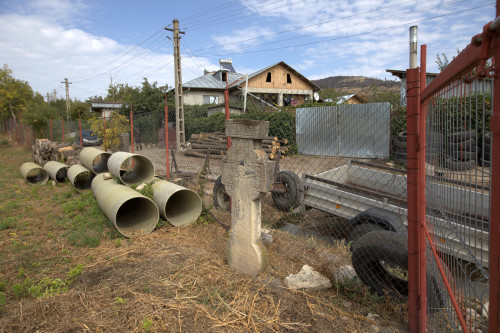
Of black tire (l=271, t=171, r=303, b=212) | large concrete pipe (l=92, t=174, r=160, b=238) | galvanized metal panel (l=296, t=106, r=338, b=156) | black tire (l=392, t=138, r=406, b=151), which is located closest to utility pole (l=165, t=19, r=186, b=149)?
galvanized metal panel (l=296, t=106, r=338, b=156)

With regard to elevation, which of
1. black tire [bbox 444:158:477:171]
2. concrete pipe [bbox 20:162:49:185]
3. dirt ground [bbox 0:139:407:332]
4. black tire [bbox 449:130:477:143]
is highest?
black tire [bbox 449:130:477:143]

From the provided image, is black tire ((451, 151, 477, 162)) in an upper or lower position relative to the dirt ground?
upper

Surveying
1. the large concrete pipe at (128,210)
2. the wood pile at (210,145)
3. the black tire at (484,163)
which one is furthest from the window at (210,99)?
the black tire at (484,163)

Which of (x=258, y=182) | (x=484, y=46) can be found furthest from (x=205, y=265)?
(x=484, y=46)

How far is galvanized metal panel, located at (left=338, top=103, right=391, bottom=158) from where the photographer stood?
10.3 meters

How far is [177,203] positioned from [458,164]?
5807mm

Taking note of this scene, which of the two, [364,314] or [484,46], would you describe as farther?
[364,314]

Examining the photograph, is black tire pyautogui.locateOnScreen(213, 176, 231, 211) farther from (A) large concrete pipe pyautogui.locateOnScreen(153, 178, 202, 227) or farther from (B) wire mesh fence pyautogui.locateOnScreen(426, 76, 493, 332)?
(B) wire mesh fence pyautogui.locateOnScreen(426, 76, 493, 332)

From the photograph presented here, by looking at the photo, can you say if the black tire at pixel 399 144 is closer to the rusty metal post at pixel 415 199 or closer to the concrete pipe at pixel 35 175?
the rusty metal post at pixel 415 199

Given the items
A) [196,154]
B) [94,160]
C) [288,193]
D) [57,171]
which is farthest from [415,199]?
[196,154]

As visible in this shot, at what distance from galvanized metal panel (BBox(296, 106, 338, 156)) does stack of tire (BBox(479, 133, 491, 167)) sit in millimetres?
7722

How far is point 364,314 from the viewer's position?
2986 millimetres

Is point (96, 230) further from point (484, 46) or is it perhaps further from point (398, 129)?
point (398, 129)

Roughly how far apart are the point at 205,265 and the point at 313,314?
61.0 inches
